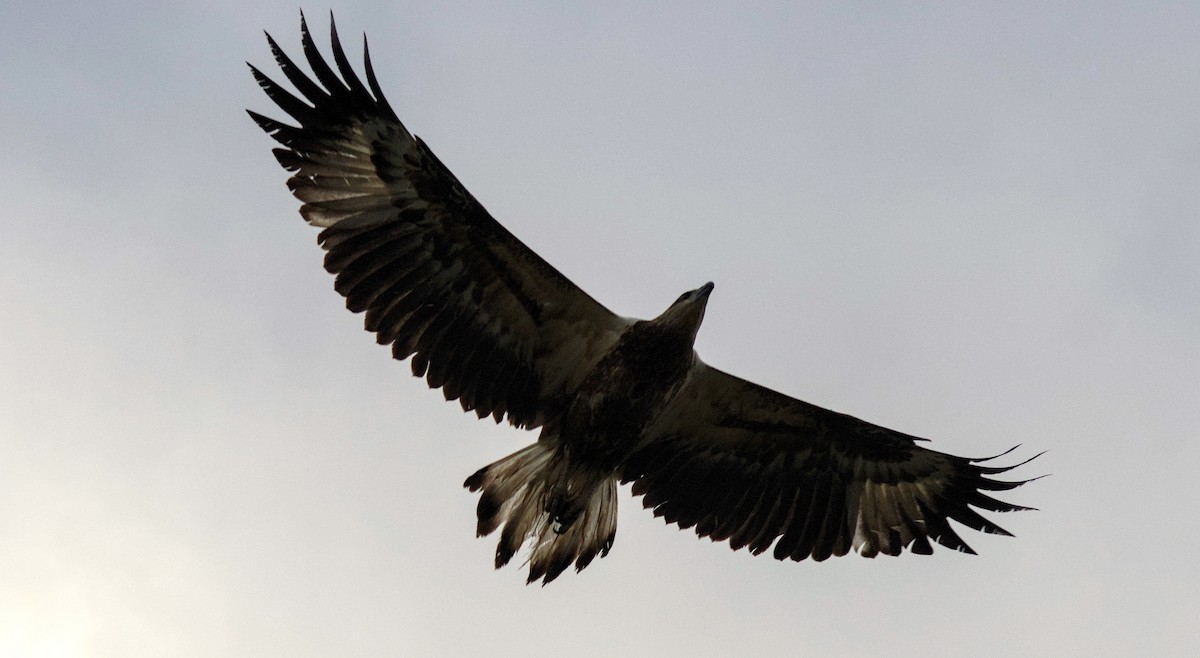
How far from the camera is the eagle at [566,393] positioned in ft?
30.8

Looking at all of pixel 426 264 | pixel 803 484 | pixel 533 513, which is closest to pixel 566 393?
pixel 533 513

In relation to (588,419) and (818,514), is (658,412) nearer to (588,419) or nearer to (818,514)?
(588,419)

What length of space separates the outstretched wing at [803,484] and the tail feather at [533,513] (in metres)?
0.67

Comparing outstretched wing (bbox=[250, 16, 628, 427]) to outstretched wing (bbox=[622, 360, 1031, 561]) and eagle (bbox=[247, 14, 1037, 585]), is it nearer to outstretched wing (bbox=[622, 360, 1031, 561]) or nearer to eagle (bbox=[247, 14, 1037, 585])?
eagle (bbox=[247, 14, 1037, 585])

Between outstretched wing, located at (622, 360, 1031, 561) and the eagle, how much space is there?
0.01 m

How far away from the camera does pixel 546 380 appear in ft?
33.2

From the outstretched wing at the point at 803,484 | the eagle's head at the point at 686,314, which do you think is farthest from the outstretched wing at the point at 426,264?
the outstretched wing at the point at 803,484

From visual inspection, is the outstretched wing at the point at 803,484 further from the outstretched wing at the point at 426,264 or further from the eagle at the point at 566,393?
the outstretched wing at the point at 426,264

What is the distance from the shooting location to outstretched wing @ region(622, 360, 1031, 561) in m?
10.4

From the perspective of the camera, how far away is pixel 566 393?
33.1ft

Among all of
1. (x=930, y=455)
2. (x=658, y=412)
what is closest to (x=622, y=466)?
(x=658, y=412)

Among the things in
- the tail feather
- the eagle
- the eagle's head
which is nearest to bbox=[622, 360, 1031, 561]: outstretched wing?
the eagle

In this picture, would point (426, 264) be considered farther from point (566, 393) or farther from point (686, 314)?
point (686, 314)

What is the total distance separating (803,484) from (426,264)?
3392mm
